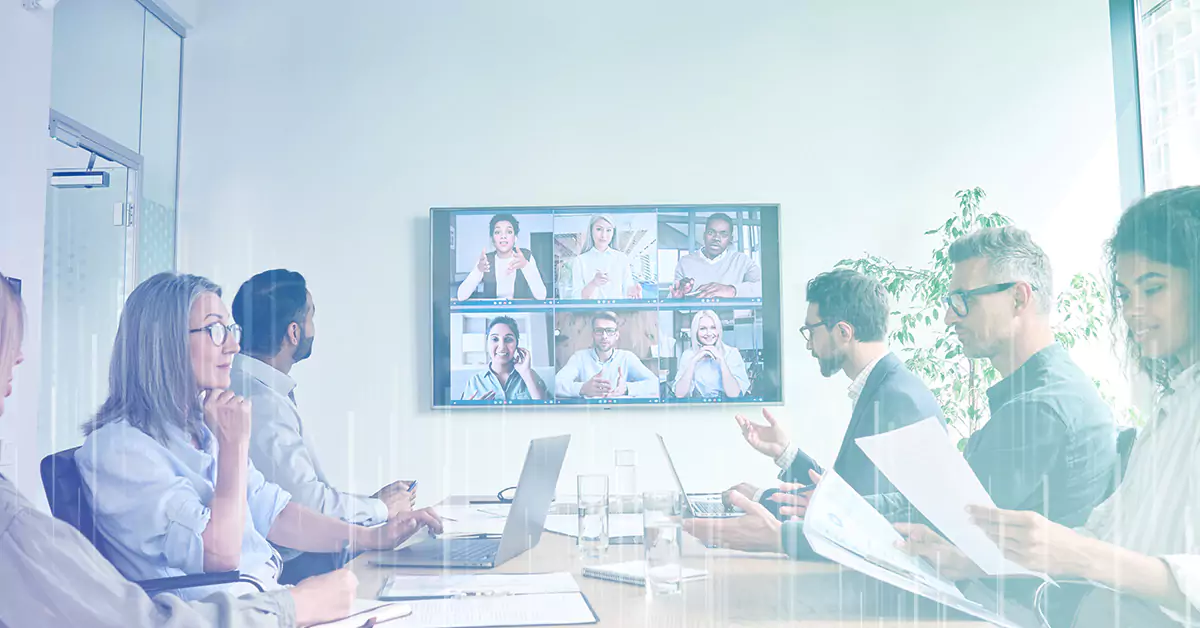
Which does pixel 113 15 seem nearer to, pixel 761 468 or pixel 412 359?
pixel 412 359

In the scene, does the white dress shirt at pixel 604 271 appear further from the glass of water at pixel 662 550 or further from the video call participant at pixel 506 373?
the glass of water at pixel 662 550

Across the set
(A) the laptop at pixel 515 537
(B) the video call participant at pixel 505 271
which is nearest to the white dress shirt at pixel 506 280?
(B) the video call participant at pixel 505 271

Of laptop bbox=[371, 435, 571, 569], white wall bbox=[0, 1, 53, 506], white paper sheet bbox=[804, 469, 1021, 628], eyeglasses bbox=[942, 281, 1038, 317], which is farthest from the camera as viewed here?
white wall bbox=[0, 1, 53, 506]

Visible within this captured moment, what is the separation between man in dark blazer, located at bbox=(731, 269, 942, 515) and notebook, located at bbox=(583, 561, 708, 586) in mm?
285

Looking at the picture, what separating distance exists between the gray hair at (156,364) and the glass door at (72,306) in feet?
1.45

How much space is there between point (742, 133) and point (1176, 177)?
889mm

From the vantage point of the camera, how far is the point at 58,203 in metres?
1.37

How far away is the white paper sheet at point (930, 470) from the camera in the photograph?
757 millimetres

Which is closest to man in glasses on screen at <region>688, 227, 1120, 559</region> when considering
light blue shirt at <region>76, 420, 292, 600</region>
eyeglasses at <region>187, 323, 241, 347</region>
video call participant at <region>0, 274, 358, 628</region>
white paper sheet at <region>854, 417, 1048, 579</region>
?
white paper sheet at <region>854, 417, 1048, 579</region>

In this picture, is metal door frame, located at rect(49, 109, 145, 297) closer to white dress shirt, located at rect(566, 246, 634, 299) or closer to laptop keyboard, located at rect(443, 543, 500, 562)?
white dress shirt, located at rect(566, 246, 634, 299)

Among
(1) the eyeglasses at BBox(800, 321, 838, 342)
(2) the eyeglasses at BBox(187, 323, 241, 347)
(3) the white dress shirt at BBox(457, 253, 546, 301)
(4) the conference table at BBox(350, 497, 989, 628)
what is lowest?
(4) the conference table at BBox(350, 497, 989, 628)

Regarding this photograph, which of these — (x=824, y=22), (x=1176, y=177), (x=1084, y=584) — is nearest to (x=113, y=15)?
(x=824, y=22)

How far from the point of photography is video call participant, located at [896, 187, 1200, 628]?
2.27 feet

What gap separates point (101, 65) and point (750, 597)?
163cm
